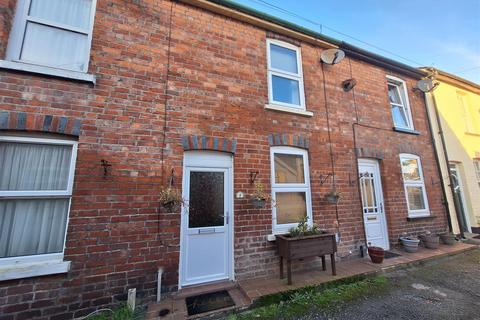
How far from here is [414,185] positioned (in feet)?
21.2

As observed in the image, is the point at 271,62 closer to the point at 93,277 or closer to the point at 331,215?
the point at 331,215

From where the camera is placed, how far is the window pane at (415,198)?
6.31 m

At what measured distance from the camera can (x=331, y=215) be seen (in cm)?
489

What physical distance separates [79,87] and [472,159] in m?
12.5

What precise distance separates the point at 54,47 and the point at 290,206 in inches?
204

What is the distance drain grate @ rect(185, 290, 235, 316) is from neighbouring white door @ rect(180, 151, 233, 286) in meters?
0.34

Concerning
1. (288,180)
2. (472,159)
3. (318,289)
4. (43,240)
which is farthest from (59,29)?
(472,159)

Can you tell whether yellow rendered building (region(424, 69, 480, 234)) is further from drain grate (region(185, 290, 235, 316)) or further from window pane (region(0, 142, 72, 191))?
window pane (region(0, 142, 72, 191))

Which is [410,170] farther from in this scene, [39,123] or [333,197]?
[39,123]

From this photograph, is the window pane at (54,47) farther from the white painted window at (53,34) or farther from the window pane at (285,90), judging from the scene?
the window pane at (285,90)

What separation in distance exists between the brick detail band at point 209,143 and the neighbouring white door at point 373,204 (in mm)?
3647

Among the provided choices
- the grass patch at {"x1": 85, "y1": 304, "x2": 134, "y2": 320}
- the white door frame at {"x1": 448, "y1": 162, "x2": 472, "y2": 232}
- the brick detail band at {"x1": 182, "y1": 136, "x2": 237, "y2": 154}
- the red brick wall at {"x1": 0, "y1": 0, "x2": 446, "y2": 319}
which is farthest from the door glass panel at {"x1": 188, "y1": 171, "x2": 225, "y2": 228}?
the white door frame at {"x1": 448, "y1": 162, "x2": 472, "y2": 232}

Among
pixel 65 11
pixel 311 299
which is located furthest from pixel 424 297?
pixel 65 11

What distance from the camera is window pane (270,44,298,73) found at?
524 cm
